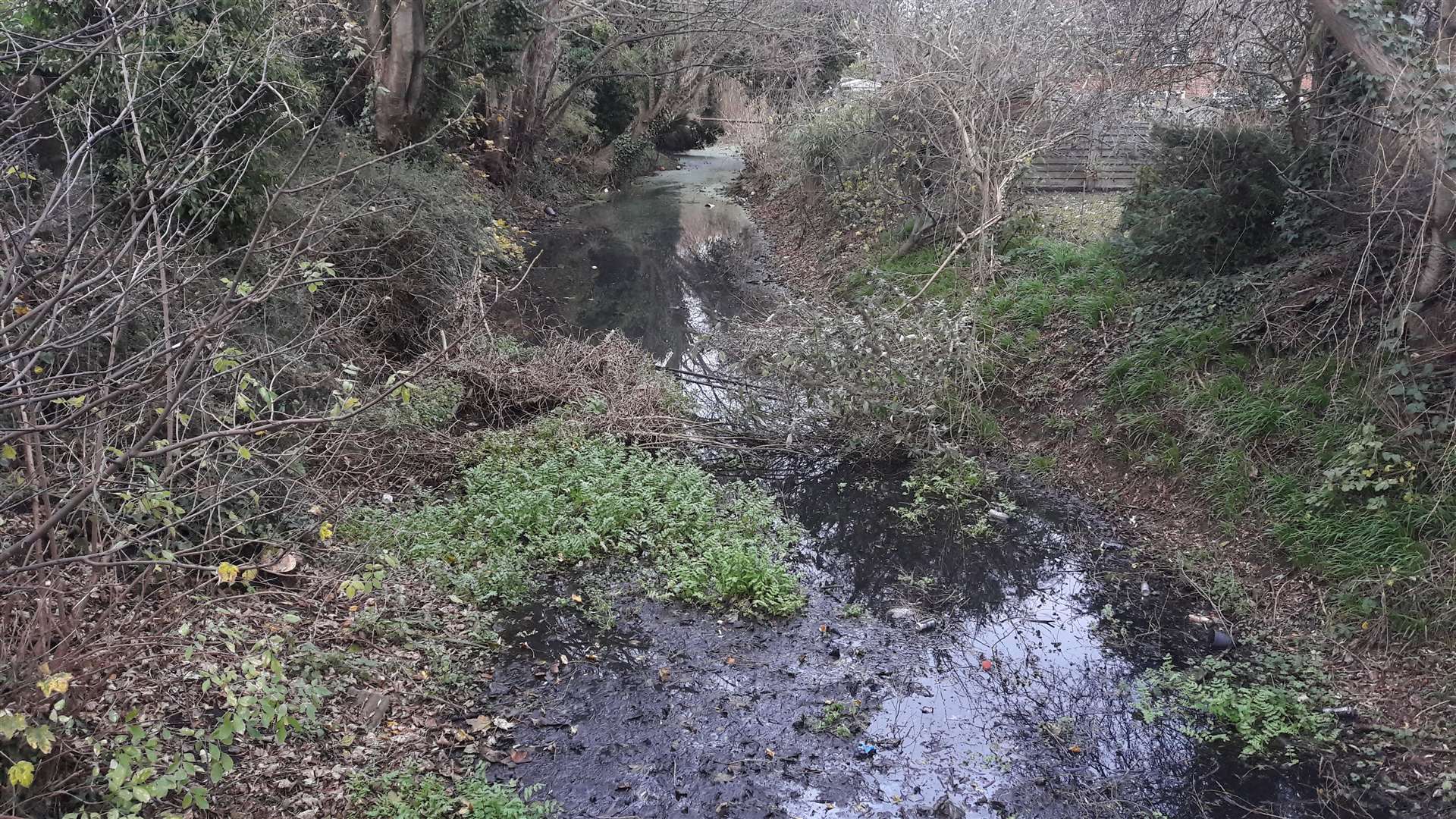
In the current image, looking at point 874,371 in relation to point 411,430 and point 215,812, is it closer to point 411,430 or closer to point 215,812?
point 411,430

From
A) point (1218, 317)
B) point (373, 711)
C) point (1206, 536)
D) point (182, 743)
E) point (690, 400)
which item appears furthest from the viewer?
point (690, 400)

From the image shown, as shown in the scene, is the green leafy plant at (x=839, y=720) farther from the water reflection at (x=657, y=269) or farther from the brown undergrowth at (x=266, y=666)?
the water reflection at (x=657, y=269)

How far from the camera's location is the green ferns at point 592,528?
21.3 ft

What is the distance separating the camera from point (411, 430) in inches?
324

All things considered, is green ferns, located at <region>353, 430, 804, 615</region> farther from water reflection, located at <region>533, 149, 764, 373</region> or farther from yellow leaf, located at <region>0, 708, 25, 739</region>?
water reflection, located at <region>533, 149, 764, 373</region>

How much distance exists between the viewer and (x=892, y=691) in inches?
224

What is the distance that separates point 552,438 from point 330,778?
4287 millimetres

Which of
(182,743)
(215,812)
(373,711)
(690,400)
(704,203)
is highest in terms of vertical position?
(182,743)

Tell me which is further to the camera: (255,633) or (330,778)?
(255,633)

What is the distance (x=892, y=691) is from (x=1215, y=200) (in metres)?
6.51

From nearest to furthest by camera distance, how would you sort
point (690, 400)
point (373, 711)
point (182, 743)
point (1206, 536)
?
point (182, 743)
point (373, 711)
point (1206, 536)
point (690, 400)

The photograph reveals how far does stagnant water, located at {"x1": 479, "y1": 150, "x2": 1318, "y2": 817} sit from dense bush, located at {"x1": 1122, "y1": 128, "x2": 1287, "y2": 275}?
3.29 meters

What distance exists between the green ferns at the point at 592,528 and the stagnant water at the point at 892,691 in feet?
0.99

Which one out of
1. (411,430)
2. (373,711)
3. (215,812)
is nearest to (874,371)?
(411,430)
